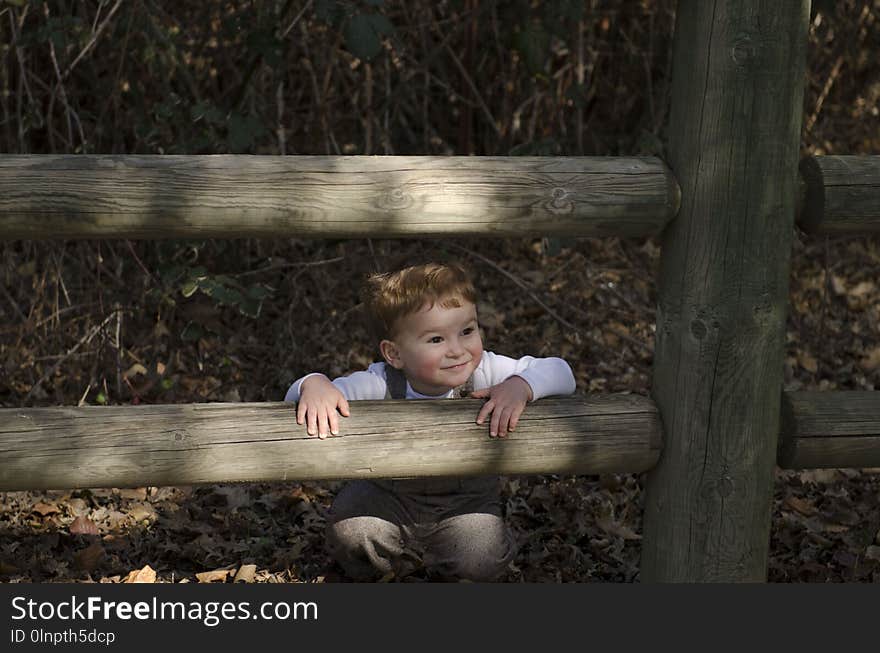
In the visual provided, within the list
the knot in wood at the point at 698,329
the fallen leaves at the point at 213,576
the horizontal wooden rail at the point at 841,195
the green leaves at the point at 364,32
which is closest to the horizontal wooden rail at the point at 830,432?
the knot in wood at the point at 698,329

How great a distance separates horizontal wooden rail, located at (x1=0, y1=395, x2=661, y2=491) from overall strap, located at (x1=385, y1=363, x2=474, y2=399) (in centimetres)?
33

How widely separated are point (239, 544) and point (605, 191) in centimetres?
154

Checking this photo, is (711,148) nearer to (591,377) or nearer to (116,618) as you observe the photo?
(116,618)

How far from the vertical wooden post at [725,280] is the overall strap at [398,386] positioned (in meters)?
0.50

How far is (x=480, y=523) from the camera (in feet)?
10.4

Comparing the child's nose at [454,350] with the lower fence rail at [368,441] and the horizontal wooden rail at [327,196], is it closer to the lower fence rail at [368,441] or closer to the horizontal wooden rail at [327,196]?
the lower fence rail at [368,441]

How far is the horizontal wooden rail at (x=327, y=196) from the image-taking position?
2.51m

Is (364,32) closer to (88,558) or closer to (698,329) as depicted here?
(698,329)

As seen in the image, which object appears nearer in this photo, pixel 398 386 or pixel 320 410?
pixel 320 410

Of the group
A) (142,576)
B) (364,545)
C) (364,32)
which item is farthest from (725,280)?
(142,576)

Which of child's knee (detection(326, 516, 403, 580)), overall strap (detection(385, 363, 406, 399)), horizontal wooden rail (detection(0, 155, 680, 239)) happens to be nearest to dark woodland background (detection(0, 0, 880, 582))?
child's knee (detection(326, 516, 403, 580))

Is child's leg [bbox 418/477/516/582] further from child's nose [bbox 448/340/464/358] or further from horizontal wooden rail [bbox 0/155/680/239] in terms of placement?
horizontal wooden rail [bbox 0/155/680/239]

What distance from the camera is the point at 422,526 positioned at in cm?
323

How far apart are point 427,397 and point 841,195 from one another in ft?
3.62
